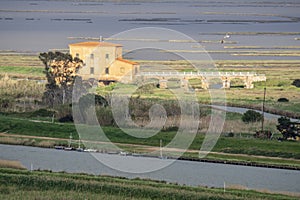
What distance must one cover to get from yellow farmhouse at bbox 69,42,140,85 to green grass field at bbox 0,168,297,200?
2496cm

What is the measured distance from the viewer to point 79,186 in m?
24.9

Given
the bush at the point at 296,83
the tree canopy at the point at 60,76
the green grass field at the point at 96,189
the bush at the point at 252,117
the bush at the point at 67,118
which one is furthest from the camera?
the bush at the point at 296,83

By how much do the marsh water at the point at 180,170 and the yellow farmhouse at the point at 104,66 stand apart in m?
18.4

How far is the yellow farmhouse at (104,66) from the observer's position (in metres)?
51.4

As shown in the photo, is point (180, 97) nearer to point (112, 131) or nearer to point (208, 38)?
point (112, 131)

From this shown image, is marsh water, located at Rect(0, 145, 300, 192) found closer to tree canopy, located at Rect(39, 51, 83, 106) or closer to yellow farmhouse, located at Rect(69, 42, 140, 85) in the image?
tree canopy, located at Rect(39, 51, 83, 106)

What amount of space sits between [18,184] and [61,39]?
7781cm

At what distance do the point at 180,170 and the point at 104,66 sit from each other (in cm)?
2245

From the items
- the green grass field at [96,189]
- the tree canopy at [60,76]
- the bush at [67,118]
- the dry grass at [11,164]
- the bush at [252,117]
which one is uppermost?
the tree canopy at [60,76]

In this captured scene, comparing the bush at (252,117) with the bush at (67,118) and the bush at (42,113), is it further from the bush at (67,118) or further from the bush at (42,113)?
the bush at (42,113)

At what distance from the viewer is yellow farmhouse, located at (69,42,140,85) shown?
51.4m

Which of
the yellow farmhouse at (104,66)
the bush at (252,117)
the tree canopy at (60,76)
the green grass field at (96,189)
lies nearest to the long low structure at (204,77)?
the yellow farmhouse at (104,66)

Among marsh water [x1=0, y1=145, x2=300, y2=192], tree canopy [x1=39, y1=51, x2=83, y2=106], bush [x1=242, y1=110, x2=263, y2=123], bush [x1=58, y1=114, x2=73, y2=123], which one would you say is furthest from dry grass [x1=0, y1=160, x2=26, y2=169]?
tree canopy [x1=39, y1=51, x2=83, y2=106]

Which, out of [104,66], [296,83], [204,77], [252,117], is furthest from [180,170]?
[296,83]
